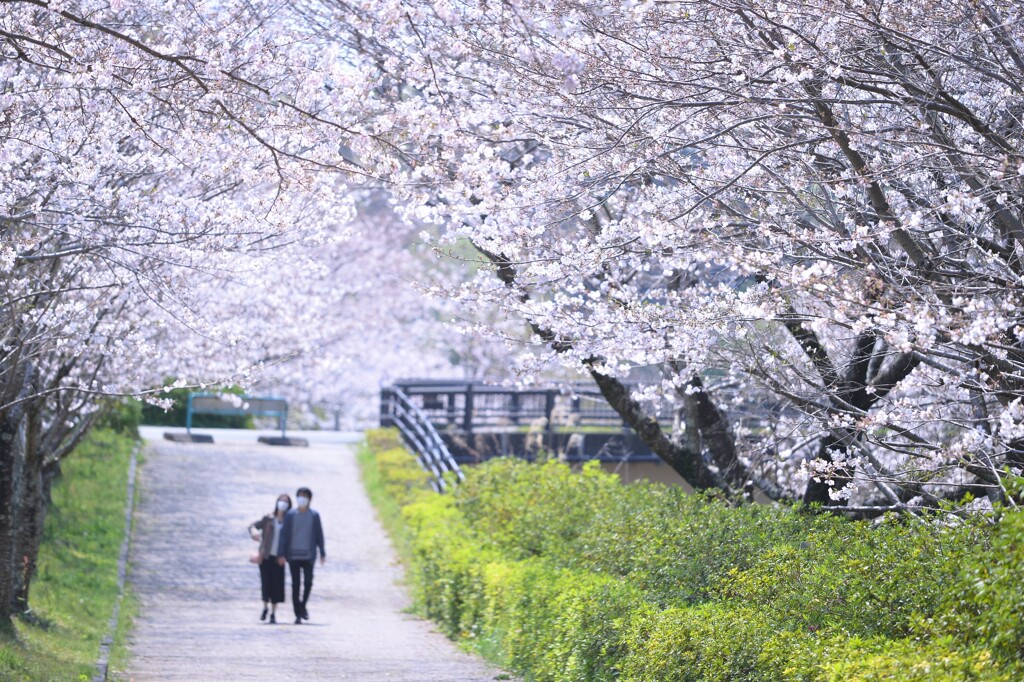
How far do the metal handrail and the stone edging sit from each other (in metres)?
4.51

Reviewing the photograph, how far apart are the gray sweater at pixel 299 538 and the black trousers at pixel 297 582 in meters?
0.08

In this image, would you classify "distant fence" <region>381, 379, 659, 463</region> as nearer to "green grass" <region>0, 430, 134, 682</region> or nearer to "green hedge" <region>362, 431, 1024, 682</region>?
"green grass" <region>0, 430, 134, 682</region>

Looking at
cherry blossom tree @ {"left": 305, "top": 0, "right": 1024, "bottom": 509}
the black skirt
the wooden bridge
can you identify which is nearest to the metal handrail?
the wooden bridge

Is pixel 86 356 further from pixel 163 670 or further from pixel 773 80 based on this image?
pixel 773 80

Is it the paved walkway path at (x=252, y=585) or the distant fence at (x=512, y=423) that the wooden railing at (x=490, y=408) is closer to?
the distant fence at (x=512, y=423)

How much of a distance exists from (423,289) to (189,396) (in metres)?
17.4

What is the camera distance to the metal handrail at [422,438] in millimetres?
19062

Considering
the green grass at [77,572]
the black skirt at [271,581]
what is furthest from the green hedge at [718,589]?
the green grass at [77,572]

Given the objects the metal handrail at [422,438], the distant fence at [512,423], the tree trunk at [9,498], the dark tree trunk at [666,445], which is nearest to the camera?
the dark tree trunk at [666,445]

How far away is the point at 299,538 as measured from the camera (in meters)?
13.7

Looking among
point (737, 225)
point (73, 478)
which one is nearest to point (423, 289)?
point (737, 225)

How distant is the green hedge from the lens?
195 inches

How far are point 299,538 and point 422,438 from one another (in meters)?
8.36

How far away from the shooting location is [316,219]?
1046cm
